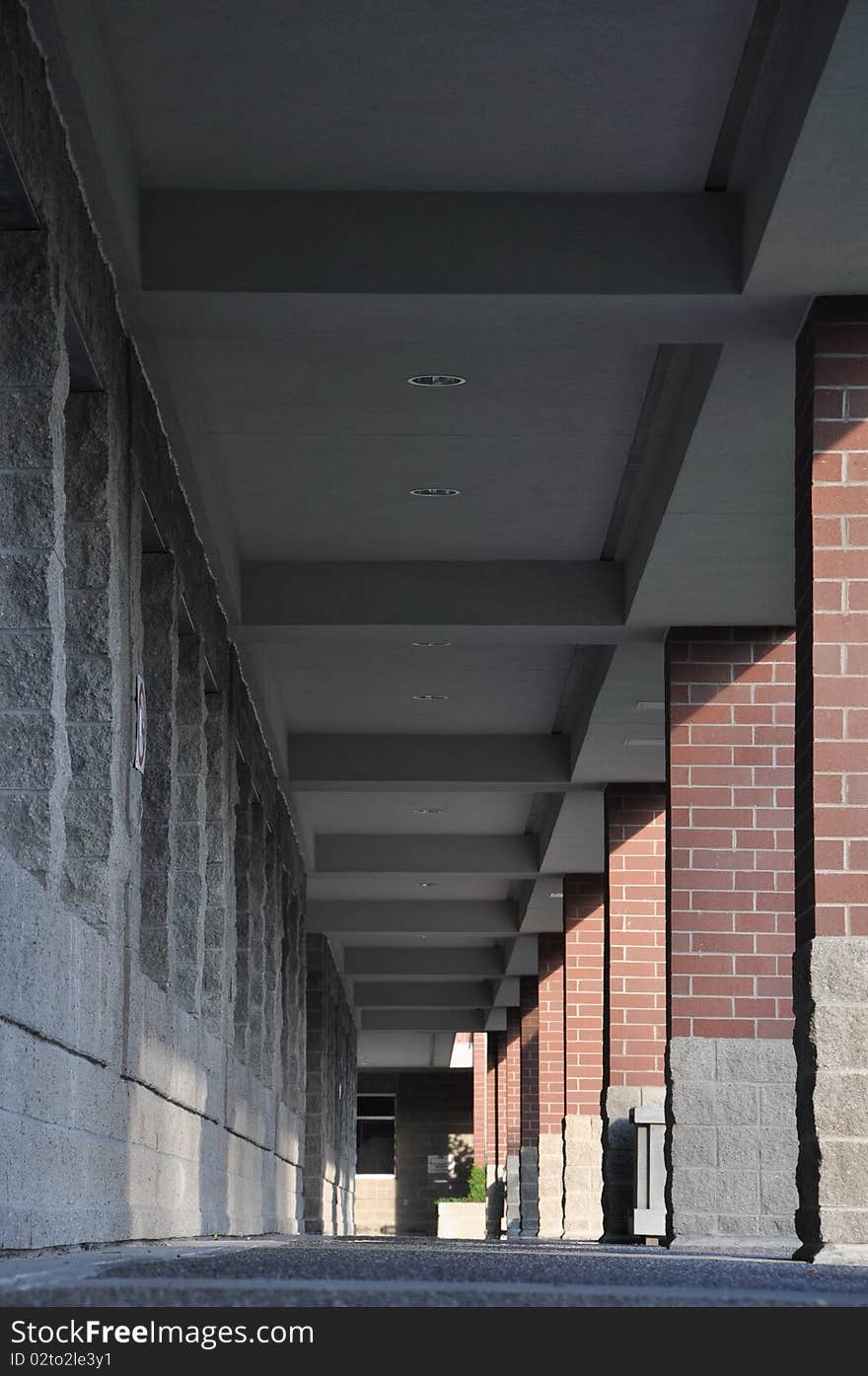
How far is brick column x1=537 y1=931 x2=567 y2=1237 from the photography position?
22.2 metres

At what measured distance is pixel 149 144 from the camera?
7.18 meters

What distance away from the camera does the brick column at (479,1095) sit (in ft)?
130

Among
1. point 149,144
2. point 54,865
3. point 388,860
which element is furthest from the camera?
point 388,860

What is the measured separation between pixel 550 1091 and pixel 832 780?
1559 centimetres

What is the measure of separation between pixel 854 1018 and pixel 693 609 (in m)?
4.73

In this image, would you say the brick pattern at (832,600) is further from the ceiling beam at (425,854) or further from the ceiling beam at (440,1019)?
the ceiling beam at (440,1019)

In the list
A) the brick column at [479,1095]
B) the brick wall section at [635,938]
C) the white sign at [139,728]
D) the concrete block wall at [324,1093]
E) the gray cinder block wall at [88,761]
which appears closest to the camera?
the gray cinder block wall at [88,761]

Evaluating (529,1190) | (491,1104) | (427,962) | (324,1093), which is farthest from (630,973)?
(491,1104)

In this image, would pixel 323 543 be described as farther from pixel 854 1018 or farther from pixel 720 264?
pixel 854 1018

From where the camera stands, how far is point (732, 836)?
11.1 meters

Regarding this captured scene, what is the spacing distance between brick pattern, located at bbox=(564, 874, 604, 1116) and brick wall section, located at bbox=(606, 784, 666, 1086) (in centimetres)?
410

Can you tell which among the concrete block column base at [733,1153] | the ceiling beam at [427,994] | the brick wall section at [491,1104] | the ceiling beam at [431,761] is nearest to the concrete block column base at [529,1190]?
the ceiling beam at [427,994]

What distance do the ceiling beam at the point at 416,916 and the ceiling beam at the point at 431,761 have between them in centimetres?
662

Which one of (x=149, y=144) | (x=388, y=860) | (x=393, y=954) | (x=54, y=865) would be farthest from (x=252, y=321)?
(x=393, y=954)
